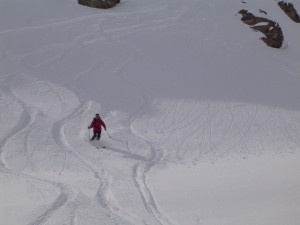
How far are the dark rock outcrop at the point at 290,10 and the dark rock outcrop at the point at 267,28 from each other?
3.81 m

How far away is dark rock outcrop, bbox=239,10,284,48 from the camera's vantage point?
29812 mm

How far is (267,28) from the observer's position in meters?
30.8

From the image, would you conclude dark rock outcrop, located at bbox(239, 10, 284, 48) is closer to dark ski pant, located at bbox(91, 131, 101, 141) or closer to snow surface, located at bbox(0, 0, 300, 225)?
snow surface, located at bbox(0, 0, 300, 225)

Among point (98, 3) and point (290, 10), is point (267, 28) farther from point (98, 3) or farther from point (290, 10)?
point (98, 3)

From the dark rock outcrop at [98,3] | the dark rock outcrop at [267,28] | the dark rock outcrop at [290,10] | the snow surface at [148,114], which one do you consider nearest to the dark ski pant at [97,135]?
the snow surface at [148,114]

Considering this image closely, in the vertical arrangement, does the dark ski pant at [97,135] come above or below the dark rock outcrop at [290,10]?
below

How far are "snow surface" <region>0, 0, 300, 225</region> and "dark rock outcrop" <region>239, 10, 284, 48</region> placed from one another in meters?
0.70

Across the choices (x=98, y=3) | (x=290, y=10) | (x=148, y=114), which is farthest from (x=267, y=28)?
(x=148, y=114)

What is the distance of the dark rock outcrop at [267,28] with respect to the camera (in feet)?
97.8

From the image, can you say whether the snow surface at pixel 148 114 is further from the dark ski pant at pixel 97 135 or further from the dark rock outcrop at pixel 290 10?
the dark rock outcrop at pixel 290 10

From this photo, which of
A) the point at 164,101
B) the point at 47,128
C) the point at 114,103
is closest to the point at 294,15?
the point at 164,101

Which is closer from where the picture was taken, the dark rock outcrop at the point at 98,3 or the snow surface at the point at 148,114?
the snow surface at the point at 148,114

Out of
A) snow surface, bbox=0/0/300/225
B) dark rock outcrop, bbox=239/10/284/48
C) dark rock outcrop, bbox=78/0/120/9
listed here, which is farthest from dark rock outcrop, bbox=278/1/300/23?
dark rock outcrop, bbox=78/0/120/9

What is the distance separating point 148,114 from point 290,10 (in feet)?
68.0
